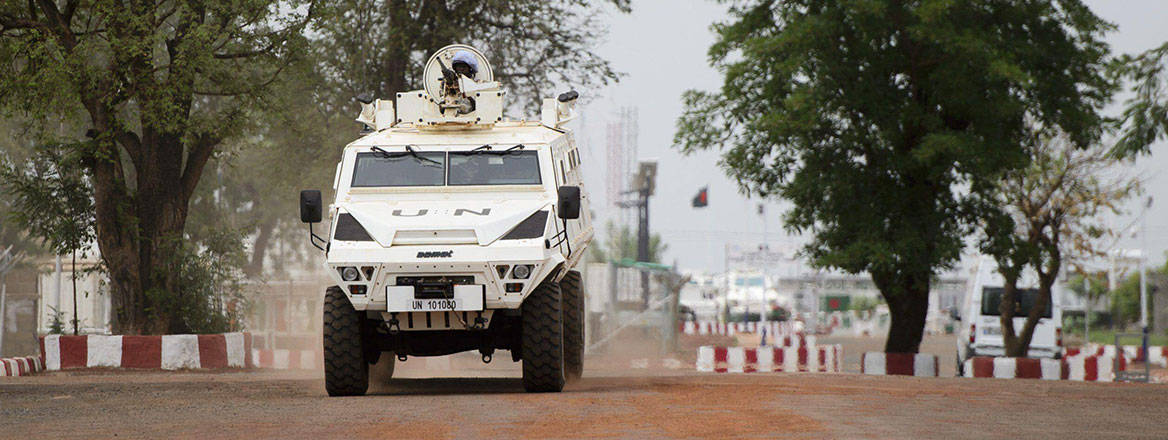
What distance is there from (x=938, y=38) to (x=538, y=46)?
9.15 meters

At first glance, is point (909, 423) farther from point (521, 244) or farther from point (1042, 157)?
point (1042, 157)

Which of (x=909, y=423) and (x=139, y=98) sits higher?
(x=139, y=98)

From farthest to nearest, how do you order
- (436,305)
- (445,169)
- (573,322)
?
(573,322) → (445,169) → (436,305)

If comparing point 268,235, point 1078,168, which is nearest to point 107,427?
point 1078,168

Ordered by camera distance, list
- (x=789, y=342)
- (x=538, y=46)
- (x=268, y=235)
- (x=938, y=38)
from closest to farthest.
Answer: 1. (x=938, y=38)
2. (x=538, y=46)
3. (x=789, y=342)
4. (x=268, y=235)

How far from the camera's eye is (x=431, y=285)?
519 inches

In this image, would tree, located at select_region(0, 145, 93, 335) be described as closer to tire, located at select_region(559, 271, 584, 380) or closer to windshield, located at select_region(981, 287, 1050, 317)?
tire, located at select_region(559, 271, 584, 380)

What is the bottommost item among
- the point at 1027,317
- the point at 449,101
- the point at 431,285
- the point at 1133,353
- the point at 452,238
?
the point at 1133,353

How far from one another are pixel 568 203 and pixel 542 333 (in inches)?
48.2

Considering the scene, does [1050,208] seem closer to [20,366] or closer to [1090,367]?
[1090,367]

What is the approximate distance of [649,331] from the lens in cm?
3794

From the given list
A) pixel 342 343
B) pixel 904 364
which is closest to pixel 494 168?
pixel 342 343

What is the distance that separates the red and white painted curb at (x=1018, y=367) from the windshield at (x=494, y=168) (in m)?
12.6

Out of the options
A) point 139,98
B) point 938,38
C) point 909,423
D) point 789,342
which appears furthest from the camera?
point 789,342
